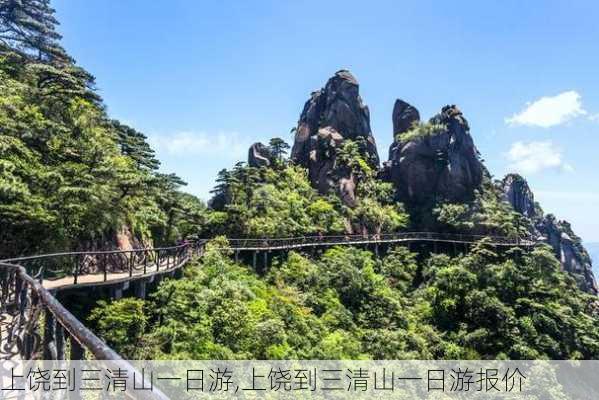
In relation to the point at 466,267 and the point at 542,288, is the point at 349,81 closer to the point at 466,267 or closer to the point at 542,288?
the point at 466,267

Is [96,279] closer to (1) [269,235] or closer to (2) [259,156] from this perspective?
(1) [269,235]

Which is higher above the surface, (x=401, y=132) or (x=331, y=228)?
(x=401, y=132)

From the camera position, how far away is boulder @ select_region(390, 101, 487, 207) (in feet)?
145

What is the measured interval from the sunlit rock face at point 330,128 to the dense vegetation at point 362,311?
1400 cm

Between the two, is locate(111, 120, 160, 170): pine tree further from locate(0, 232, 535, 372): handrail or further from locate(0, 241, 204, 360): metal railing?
locate(0, 241, 204, 360): metal railing

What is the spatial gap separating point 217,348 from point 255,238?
1779 cm

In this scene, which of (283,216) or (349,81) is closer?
(283,216)

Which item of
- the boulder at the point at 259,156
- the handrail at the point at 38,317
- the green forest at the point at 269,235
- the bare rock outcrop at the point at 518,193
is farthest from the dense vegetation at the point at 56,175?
the bare rock outcrop at the point at 518,193

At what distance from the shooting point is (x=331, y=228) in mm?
37750

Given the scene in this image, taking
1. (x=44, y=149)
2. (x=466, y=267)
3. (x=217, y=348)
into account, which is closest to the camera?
(x=217, y=348)

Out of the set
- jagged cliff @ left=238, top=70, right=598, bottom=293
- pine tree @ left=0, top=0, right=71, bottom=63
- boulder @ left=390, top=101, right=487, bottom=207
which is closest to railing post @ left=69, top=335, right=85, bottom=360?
pine tree @ left=0, top=0, right=71, bottom=63

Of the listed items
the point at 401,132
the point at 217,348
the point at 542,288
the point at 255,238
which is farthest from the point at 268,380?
the point at 401,132

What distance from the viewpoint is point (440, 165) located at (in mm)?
45281

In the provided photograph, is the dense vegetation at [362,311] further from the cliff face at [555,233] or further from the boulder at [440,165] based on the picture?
the cliff face at [555,233]
